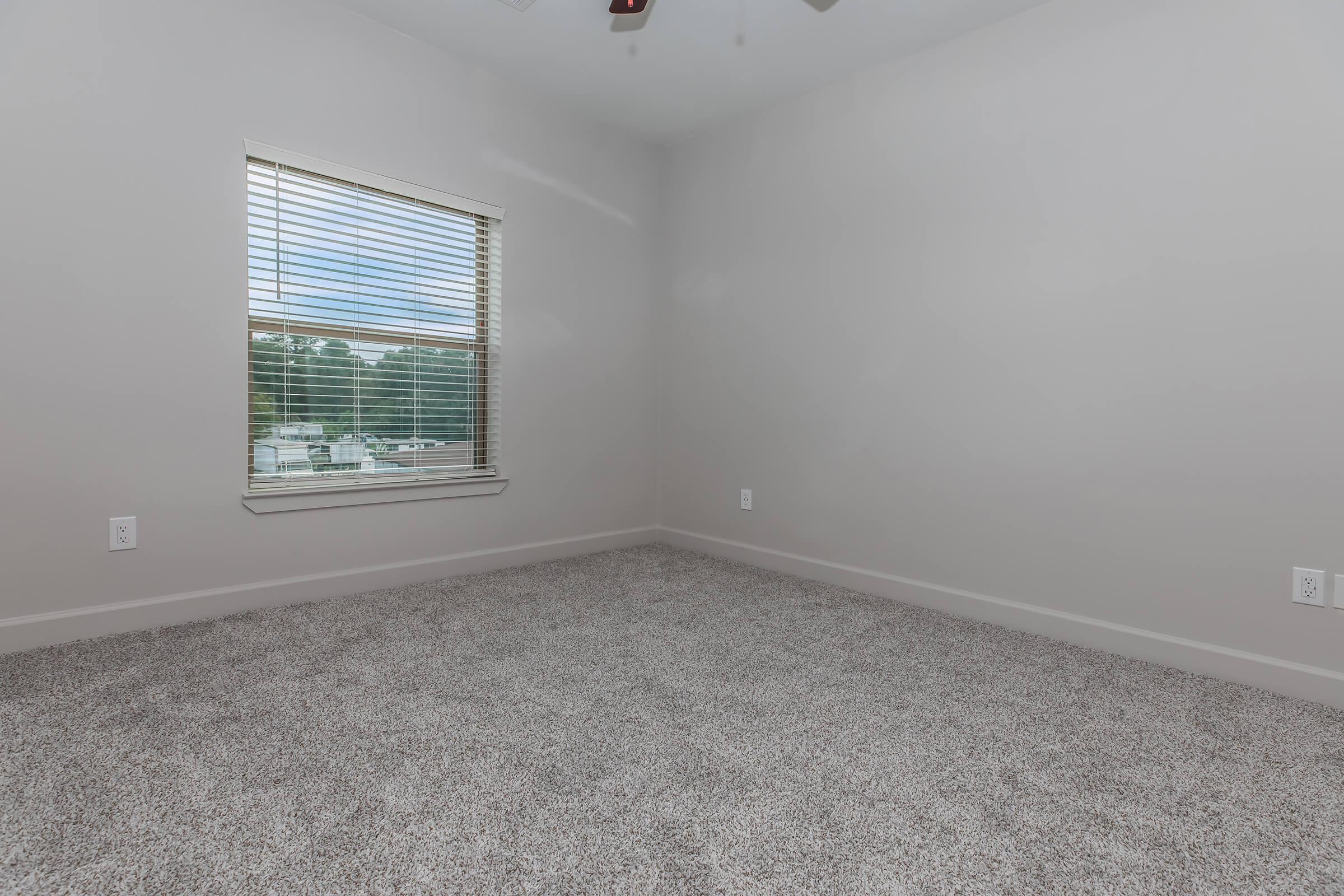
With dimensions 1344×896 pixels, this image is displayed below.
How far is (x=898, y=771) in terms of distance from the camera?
1.47m

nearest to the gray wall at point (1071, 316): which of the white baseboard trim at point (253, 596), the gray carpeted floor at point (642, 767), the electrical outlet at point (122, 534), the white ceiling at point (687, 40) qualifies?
the white ceiling at point (687, 40)

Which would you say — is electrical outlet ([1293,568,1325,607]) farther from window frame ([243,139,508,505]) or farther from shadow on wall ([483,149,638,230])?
shadow on wall ([483,149,638,230])

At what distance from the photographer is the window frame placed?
2506 mm

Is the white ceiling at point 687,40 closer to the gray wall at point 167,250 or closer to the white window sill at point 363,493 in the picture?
the gray wall at point 167,250

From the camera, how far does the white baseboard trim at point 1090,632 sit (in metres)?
1.94

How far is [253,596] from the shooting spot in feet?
8.24

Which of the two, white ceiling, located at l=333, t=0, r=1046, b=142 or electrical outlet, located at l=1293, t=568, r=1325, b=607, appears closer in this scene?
electrical outlet, located at l=1293, t=568, r=1325, b=607

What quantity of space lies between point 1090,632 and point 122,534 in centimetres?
344

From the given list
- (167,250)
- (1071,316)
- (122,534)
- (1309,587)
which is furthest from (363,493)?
(1309,587)

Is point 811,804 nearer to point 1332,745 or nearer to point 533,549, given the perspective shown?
point 1332,745

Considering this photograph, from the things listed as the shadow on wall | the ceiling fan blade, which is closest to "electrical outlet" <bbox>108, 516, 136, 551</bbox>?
the shadow on wall

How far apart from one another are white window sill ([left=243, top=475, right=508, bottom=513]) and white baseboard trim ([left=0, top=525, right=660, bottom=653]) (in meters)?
0.29

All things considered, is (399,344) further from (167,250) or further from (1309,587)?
(1309,587)

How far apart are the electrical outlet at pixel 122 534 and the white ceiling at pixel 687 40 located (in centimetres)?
216
